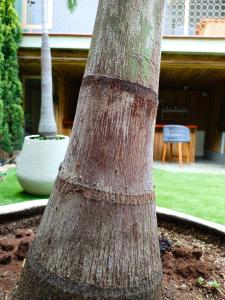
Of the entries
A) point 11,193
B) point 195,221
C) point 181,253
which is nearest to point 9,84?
point 11,193

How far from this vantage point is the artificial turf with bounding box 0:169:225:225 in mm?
3402

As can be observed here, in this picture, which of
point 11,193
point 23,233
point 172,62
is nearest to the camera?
point 23,233

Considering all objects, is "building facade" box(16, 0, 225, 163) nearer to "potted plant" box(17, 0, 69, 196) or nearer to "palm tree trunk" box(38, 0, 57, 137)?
"palm tree trunk" box(38, 0, 57, 137)

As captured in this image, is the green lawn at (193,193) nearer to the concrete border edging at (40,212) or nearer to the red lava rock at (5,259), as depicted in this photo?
the concrete border edging at (40,212)

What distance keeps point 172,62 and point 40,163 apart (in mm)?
4194

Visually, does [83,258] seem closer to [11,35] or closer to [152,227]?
[152,227]

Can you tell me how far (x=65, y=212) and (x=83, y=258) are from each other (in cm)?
15

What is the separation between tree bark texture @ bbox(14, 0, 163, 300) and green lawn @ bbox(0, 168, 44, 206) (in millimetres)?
2632

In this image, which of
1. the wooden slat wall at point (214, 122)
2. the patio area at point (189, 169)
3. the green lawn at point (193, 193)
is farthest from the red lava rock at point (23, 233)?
the wooden slat wall at point (214, 122)

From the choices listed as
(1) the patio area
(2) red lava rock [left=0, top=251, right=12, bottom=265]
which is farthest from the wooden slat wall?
(2) red lava rock [left=0, top=251, right=12, bottom=265]

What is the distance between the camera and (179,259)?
1432 millimetres

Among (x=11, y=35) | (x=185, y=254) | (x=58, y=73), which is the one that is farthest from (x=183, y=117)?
(x=185, y=254)

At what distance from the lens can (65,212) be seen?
930 mm

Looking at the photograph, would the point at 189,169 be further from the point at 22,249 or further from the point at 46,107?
the point at 22,249
